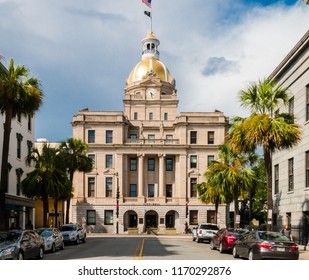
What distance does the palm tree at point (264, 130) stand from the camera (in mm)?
27125

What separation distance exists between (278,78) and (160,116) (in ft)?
148

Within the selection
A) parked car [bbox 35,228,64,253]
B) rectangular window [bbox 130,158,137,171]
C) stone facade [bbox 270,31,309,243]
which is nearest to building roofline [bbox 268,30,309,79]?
stone facade [bbox 270,31,309,243]

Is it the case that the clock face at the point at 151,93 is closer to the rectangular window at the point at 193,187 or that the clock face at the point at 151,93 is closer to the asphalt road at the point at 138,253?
the rectangular window at the point at 193,187

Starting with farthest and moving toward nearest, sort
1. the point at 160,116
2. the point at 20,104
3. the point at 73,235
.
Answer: the point at 160,116 → the point at 73,235 → the point at 20,104

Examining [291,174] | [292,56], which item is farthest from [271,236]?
[292,56]

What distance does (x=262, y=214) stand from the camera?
83.9 m

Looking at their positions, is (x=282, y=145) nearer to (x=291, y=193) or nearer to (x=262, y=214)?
(x=291, y=193)

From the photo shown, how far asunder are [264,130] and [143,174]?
50.1m

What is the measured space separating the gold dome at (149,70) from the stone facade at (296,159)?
50128 millimetres

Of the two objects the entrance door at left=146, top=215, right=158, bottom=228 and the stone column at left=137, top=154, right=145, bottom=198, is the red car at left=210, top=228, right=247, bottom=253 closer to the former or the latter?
the stone column at left=137, top=154, right=145, bottom=198

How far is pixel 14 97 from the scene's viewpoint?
29844 mm

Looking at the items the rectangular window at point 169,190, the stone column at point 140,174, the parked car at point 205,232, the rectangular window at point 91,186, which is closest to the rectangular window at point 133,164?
the stone column at point 140,174

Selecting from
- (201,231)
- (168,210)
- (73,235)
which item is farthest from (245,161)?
(168,210)

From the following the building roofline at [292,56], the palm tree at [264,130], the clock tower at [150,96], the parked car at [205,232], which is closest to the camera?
the palm tree at [264,130]
